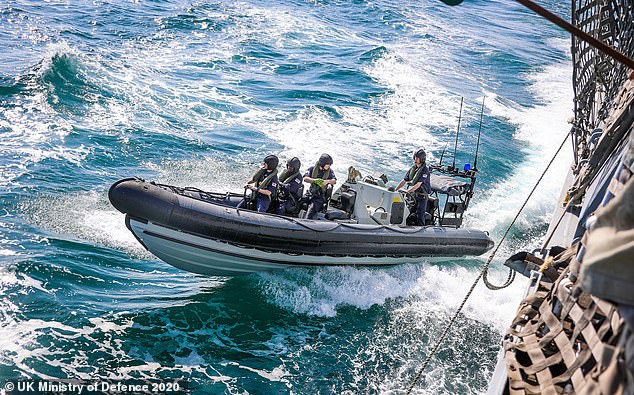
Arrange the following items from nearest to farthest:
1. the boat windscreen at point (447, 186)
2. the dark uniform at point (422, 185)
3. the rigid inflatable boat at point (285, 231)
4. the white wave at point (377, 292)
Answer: the rigid inflatable boat at point (285, 231)
the white wave at point (377, 292)
the dark uniform at point (422, 185)
the boat windscreen at point (447, 186)

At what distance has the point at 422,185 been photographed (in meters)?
11.6

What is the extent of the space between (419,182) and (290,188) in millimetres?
2315

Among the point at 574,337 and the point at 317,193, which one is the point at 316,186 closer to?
the point at 317,193

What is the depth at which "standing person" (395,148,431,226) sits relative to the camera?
451 inches

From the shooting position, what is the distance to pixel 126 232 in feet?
38.1

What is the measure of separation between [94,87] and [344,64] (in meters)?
9.23

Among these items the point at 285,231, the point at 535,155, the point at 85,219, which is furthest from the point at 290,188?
the point at 535,155

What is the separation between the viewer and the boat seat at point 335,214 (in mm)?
11148

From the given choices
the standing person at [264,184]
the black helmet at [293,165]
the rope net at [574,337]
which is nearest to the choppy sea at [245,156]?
the standing person at [264,184]

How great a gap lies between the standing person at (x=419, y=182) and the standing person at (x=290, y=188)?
1.91 metres

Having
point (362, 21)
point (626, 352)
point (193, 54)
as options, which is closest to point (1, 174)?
point (193, 54)

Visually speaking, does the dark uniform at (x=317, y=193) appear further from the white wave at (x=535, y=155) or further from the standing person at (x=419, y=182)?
the white wave at (x=535, y=155)

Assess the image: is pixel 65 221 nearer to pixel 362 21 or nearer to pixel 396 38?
pixel 396 38

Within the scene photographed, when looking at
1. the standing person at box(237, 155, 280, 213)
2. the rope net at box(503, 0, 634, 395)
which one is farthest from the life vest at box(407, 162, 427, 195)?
the rope net at box(503, 0, 634, 395)
